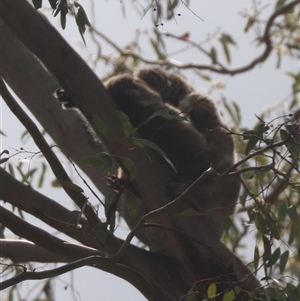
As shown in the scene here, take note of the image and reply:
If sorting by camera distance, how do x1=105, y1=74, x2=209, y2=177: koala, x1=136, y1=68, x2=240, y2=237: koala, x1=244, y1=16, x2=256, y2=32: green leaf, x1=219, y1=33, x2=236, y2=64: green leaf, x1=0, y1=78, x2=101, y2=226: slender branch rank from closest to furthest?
x1=0, y1=78, x2=101, y2=226: slender branch
x1=105, y1=74, x2=209, y2=177: koala
x1=136, y1=68, x2=240, y2=237: koala
x1=244, y1=16, x2=256, y2=32: green leaf
x1=219, y1=33, x2=236, y2=64: green leaf

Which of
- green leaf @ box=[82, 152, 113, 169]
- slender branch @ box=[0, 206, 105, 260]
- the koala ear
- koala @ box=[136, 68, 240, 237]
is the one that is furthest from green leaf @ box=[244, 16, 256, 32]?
green leaf @ box=[82, 152, 113, 169]

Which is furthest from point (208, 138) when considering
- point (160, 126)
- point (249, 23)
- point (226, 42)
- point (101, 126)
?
point (226, 42)

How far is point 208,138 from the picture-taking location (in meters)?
3.20

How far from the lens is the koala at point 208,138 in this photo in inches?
118

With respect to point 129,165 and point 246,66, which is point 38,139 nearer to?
point 129,165

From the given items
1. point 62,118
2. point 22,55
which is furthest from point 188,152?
point 22,55

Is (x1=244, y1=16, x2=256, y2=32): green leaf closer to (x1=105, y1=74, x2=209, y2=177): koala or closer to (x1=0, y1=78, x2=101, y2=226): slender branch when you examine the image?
(x1=105, y1=74, x2=209, y2=177): koala

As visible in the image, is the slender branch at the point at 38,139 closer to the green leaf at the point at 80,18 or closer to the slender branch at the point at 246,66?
the green leaf at the point at 80,18

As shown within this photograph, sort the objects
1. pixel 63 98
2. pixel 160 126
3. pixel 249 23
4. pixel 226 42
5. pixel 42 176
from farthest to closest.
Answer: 1. pixel 226 42
2. pixel 249 23
3. pixel 42 176
4. pixel 160 126
5. pixel 63 98

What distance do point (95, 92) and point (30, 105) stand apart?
1.90 ft

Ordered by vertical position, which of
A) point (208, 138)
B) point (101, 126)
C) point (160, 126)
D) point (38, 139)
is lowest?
point (101, 126)

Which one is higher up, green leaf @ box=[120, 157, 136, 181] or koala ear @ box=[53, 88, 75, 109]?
koala ear @ box=[53, 88, 75, 109]

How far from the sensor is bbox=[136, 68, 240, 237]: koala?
3000 millimetres

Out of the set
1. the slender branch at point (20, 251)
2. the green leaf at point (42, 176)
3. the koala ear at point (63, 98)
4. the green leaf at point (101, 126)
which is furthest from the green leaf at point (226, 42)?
the green leaf at point (101, 126)
